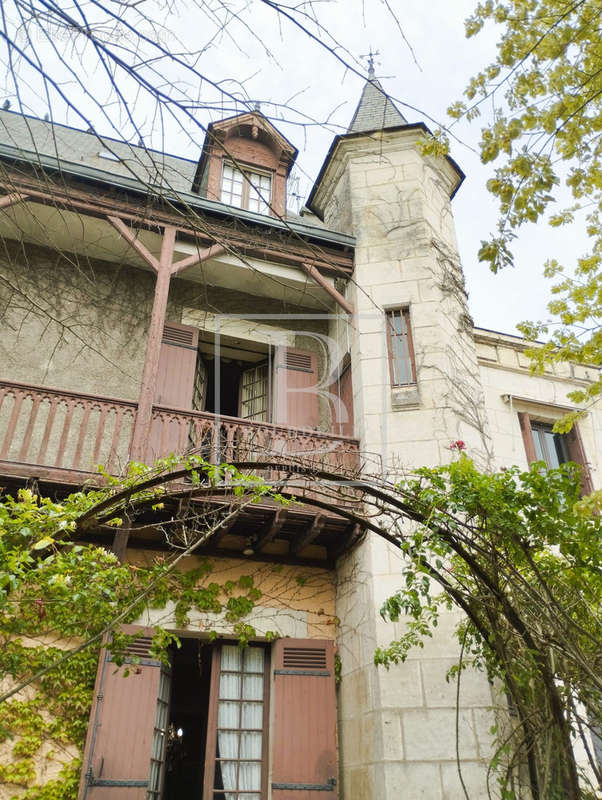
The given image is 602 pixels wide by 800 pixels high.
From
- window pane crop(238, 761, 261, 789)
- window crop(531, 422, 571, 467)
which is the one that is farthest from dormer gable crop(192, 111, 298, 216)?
window pane crop(238, 761, 261, 789)

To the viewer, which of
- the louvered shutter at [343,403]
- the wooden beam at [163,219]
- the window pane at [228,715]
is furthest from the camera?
the louvered shutter at [343,403]

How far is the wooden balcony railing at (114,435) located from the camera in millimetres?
5766

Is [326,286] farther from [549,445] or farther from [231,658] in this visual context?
[231,658]

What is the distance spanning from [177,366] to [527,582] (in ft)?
16.6

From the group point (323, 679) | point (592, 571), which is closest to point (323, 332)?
point (323, 679)

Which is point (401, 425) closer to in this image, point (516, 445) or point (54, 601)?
point (516, 445)

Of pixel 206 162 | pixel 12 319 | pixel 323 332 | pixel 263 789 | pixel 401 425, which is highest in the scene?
pixel 206 162

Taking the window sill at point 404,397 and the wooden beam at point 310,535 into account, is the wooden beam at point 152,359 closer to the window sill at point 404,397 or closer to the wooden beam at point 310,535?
the wooden beam at point 310,535

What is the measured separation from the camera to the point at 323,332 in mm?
8766

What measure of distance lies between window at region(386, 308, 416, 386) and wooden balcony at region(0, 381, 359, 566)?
96cm

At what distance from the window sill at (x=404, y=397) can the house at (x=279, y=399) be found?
2 centimetres

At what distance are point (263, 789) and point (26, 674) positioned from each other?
7.75 ft

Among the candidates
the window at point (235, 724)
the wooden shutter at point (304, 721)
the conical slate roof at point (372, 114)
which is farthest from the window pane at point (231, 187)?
the wooden shutter at point (304, 721)

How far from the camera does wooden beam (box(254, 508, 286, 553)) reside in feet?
20.3
